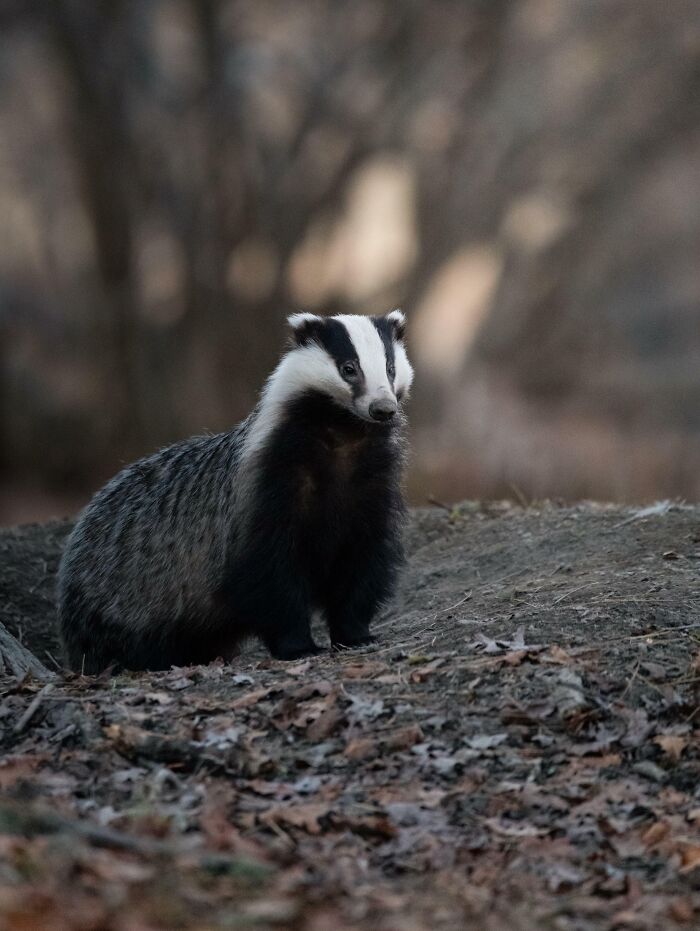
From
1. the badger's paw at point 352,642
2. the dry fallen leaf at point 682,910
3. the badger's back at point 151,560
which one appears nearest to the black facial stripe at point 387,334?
the badger's back at point 151,560

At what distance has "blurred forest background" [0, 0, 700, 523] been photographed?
1533cm

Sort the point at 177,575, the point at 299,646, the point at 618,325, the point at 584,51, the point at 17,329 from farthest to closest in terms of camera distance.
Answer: the point at 618,325 < the point at 17,329 < the point at 584,51 < the point at 177,575 < the point at 299,646

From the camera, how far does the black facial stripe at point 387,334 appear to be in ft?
20.4

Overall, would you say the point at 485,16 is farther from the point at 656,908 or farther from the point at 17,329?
the point at 656,908

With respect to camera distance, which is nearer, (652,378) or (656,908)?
(656,908)

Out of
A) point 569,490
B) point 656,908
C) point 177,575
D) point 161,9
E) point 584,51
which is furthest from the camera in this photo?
point 584,51

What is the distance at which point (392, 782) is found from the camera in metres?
4.35

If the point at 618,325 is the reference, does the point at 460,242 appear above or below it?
above

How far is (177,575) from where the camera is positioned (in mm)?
6828

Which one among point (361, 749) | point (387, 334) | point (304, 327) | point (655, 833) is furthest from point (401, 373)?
point (655, 833)

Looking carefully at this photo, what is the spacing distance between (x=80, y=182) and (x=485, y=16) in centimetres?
466

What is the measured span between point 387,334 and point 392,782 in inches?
99.8

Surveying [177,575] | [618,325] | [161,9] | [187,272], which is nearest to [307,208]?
[187,272]

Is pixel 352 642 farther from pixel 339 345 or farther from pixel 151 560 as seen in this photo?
pixel 339 345
